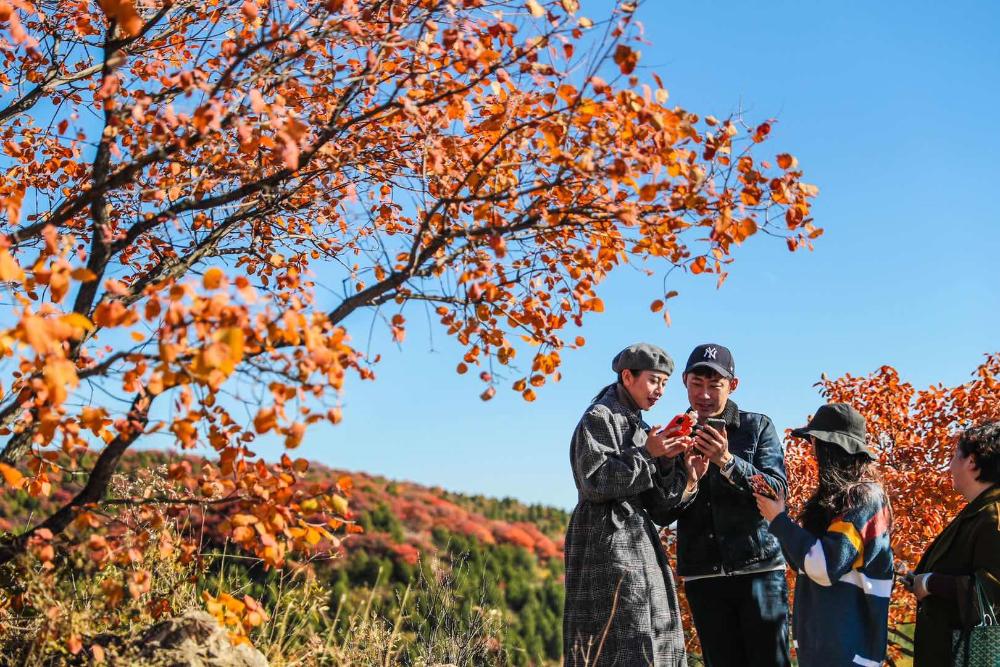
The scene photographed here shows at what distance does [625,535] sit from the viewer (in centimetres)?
344

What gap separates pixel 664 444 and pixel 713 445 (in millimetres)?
238

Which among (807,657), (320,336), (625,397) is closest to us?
(320,336)

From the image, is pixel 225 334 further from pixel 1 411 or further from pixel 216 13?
pixel 216 13

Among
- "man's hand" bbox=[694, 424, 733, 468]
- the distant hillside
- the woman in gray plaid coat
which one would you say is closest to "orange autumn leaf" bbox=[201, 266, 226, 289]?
the woman in gray plaid coat

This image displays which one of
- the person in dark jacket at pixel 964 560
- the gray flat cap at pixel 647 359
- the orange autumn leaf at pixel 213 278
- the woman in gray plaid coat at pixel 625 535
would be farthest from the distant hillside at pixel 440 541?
the orange autumn leaf at pixel 213 278

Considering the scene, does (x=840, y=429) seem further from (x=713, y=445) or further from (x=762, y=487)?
Result: (x=713, y=445)

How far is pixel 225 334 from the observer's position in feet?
7.22

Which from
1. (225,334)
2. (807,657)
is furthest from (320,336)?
(807,657)

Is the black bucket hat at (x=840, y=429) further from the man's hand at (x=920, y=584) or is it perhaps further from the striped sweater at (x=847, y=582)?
the man's hand at (x=920, y=584)

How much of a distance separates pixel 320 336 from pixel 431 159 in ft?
2.82

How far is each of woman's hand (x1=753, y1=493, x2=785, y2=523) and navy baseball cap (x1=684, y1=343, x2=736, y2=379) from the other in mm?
589

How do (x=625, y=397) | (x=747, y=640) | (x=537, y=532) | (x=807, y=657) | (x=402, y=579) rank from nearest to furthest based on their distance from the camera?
(x=807, y=657), (x=747, y=640), (x=625, y=397), (x=402, y=579), (x=537, y=532)

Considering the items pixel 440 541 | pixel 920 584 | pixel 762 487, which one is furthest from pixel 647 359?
pixel 440 541

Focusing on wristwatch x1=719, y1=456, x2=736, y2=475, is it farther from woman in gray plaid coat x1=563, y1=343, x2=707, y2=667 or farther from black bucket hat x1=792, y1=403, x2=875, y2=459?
black bucket hat x1=792, y1=403, x2=875, y2=459
